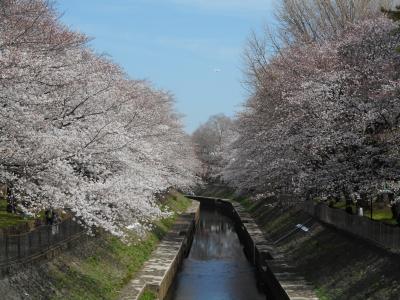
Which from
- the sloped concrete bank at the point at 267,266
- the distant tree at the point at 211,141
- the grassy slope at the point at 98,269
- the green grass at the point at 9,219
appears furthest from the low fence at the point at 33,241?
the distant tree at the point at 211,141

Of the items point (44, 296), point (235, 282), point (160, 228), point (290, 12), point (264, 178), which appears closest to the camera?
point (44, 296)

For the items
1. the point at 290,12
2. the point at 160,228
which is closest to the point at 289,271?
the point at 160,228

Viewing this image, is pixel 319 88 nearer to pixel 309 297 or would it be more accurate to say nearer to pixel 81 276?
pixel 309 297

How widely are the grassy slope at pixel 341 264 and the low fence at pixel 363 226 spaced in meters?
0.33

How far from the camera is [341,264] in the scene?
21281 mm

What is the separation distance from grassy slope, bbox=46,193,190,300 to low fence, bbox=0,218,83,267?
2.42 feet

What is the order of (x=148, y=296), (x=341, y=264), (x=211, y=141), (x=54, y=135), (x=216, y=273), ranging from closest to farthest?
(x=54, y=135)
(x=148, y=296)
(x=341, y=264)
(x=216, y=273)
(x=211, y=141)

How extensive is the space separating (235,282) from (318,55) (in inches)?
501

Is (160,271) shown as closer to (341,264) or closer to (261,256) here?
(261,256)

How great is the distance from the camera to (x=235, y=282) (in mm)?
28531

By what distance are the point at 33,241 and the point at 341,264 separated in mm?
11731

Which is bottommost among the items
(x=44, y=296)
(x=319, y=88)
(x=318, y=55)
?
(x=44, y=296)

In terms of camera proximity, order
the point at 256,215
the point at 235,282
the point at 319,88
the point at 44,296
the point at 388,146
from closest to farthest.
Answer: the point at 44,296, the point at 388,146, the point at 319,88, the point at 235,282, the point at 256,215

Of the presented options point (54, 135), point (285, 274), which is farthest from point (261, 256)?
point (54, 135)
